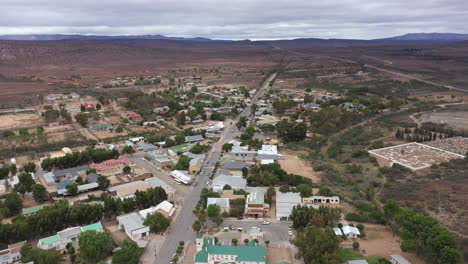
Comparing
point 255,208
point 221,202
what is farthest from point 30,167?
point 255,208

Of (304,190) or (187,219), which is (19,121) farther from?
(304,190)

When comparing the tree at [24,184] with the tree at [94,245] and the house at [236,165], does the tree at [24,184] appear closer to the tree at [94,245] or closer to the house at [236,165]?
the tree at [94,245]

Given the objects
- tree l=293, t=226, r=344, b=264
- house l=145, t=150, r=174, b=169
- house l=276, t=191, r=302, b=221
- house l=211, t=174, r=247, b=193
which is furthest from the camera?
house l=145, t=150, r=174, b=169

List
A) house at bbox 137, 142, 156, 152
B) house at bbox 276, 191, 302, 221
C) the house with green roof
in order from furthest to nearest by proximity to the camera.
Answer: house at bbox 137, 142, 156, 152 → house at bbox 276, 191, 302, 221 → the house with green roof

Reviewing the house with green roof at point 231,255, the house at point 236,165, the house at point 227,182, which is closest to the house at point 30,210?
the house at point 227,182

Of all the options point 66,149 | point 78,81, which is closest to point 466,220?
point 66,149

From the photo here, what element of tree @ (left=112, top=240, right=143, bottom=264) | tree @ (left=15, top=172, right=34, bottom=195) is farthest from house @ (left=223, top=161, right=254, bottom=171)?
tree @ (left=15, top=172, right=34, bottom=195)

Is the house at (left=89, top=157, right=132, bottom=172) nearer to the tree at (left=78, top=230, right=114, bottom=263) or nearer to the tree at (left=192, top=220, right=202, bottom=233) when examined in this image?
the tree at (left=78, top=230, right=114, bottom=263)

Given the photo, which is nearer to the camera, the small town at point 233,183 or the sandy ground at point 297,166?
the small town at point 233,183
